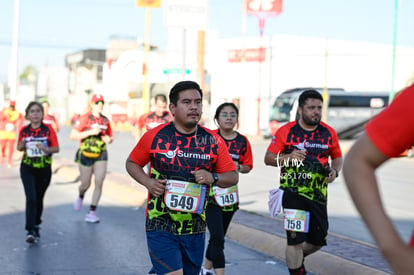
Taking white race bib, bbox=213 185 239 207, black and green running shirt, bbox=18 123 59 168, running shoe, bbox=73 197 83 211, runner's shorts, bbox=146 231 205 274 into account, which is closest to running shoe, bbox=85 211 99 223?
running shoe, bbox=73 197 83 211

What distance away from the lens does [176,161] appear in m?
5.05

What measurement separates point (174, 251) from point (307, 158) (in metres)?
2.02

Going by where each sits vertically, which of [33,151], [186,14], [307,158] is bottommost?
[33,151]

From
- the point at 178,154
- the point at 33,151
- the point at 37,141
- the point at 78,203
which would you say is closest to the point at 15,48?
the point at 78,203

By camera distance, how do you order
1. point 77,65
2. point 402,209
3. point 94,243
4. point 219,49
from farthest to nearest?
1. point 77,65
2. point 219,49
3. point 402,209
4. point 94,243

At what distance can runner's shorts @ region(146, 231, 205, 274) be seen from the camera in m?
4.82

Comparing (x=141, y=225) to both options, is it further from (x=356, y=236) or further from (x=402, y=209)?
(x=402, y=209)

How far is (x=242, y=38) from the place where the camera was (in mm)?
57844

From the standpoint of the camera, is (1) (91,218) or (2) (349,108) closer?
(1) (91,218)

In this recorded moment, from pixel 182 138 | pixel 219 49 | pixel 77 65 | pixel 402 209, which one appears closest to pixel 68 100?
pixel 77 65

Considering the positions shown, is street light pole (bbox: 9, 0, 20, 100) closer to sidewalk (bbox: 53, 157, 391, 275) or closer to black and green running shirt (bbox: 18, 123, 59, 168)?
sidewalk (bbox: 53, 157, 391, 275)

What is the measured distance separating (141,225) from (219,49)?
49659mm

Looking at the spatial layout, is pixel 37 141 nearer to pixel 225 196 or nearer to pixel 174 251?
pixel 225 196

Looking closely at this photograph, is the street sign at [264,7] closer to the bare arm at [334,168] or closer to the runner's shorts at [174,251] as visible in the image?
the bare arm at [334,168]
